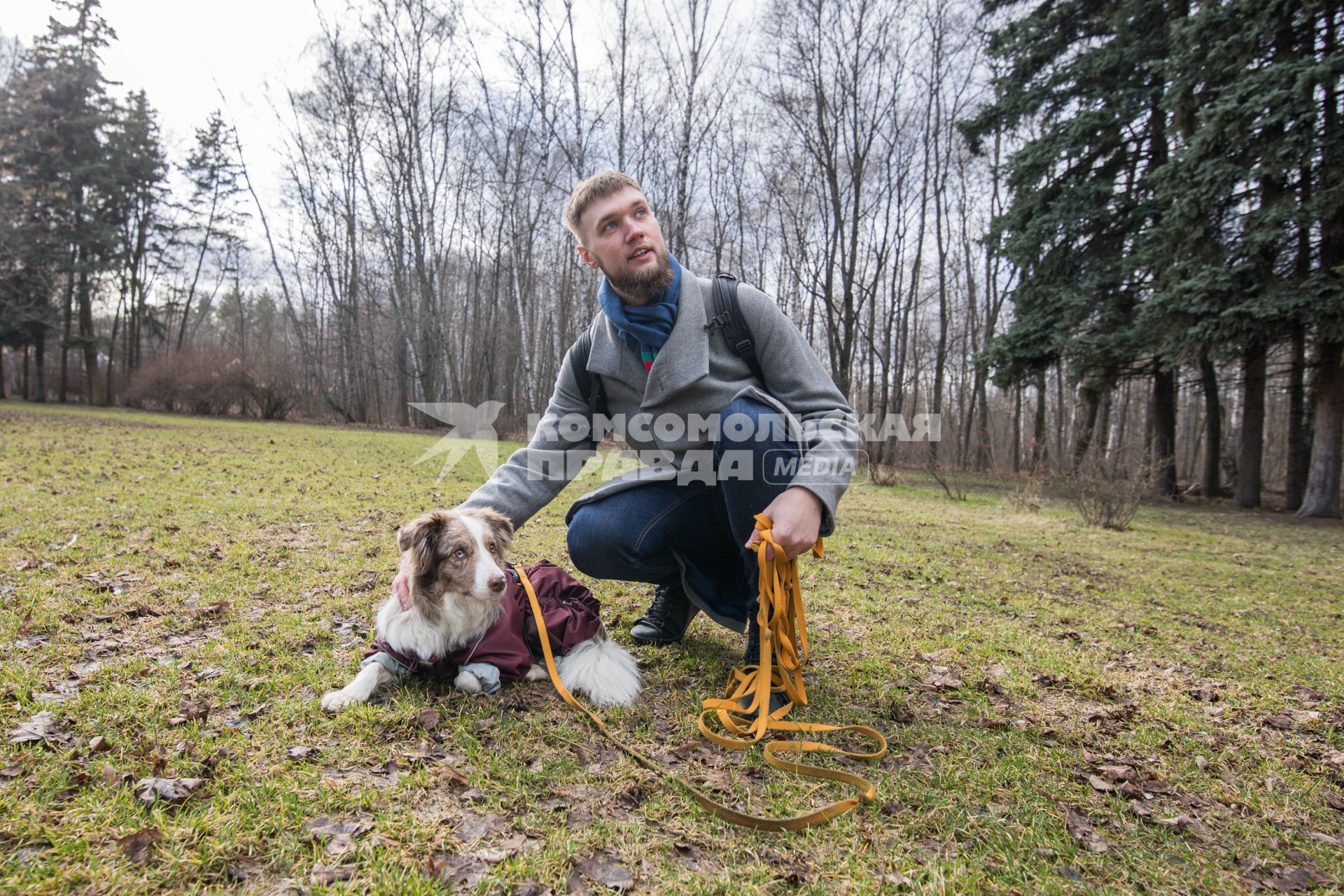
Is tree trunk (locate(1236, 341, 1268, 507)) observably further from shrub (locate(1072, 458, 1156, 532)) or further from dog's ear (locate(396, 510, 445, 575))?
dog's ear (locate(396, 510, 445, 575))

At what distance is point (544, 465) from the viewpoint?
118 inches

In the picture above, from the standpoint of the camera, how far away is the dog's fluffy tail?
2.60 m

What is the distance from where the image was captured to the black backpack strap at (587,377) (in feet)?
10.2

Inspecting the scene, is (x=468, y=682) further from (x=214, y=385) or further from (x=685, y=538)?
(x=214, y=385)

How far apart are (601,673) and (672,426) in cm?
109

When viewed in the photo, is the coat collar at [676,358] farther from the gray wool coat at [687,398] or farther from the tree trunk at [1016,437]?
the tree trunk at [1016,437]

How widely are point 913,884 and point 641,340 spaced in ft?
6.94

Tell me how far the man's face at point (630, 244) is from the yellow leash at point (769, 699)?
1148mm

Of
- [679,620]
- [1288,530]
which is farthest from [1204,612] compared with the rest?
[1288,530]

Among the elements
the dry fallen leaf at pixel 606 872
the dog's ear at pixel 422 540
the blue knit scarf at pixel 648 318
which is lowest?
the dry fallen leaf at pixel 606 872

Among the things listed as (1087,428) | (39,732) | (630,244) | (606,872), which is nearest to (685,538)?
(630,244)

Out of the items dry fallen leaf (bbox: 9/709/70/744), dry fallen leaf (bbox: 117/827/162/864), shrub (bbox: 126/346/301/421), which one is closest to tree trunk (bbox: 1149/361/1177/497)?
dry fallen leaf (bbox: 117/827/162/864)

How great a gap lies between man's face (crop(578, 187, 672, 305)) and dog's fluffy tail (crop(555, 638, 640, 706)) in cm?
153

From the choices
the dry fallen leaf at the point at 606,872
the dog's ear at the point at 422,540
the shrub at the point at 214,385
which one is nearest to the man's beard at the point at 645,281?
the dog's ear at the point at 422,540
